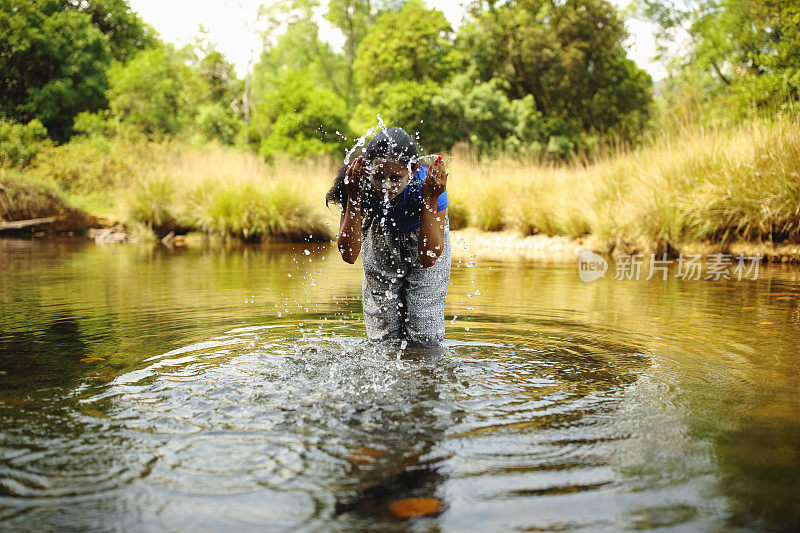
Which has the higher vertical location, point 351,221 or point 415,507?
point 351,221

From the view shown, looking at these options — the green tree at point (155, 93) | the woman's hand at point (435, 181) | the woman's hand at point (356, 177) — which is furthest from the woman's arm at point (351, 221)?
the green tree at point (155, 93)

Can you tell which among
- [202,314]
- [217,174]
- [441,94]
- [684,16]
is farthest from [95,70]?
[202,314]

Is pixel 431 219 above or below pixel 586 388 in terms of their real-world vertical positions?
above

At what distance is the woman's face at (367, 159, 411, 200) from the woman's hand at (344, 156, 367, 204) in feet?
0.12

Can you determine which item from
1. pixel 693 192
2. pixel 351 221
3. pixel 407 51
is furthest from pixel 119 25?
pixel 351 221

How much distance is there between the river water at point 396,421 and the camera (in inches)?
72.9

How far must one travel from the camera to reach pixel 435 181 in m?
3.16

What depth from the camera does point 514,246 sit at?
14734 mm

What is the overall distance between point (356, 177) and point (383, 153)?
0.21 m

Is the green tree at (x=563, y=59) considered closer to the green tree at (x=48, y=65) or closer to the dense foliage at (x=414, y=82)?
the dense foliage at (x=414, y=82)

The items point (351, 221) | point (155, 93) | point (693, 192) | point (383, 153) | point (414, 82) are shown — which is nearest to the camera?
point (383, 153)

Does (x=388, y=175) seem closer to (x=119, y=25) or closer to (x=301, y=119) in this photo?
(x=301, y=119)

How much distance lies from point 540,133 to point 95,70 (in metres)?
23.7

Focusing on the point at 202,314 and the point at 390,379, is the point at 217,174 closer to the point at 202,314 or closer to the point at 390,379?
the point at 202,314
